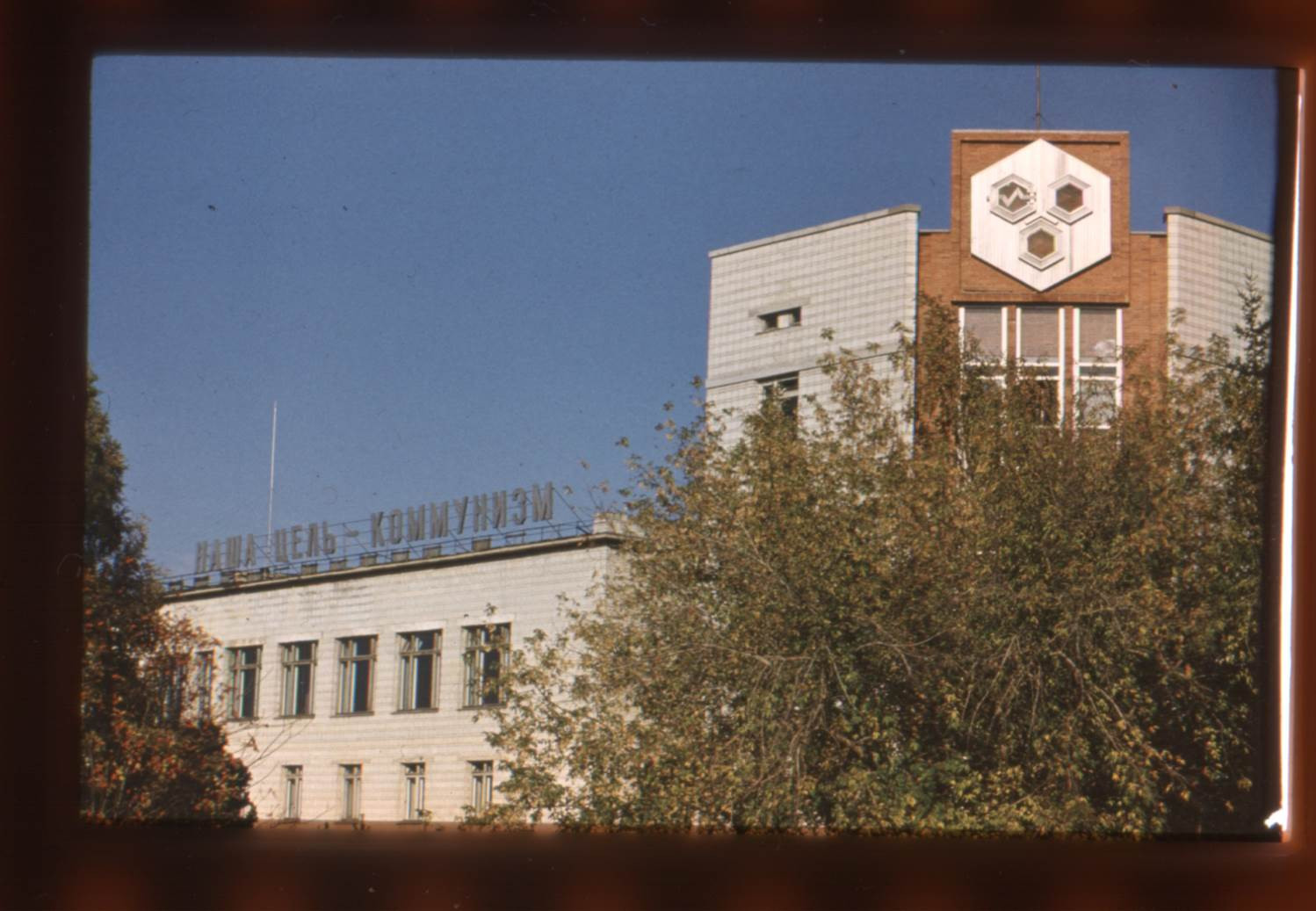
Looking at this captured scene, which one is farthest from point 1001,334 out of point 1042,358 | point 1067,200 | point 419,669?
point 419,669

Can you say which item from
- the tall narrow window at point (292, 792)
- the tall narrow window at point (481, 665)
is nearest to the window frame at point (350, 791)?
the tall narrow window at point (292, 792)

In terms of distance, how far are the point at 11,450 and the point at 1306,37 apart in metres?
2.99

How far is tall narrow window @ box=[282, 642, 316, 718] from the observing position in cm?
343

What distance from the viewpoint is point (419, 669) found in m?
3.50

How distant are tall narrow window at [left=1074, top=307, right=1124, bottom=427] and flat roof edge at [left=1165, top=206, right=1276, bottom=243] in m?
0.30

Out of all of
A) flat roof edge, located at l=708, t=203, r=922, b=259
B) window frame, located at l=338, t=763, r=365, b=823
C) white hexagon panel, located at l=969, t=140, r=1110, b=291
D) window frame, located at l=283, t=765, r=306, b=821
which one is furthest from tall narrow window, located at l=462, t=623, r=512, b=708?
white hexagon panel, located at l=969, t=140, r=1110, b=291

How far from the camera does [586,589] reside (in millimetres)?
3654

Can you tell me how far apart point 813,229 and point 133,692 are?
210 cm

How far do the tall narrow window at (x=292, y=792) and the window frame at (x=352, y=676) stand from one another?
173 mm

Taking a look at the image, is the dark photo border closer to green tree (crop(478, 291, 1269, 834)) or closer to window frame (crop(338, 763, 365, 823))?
window frame (crop(338, 763, 365, 823))

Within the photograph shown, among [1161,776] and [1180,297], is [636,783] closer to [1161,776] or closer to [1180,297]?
[1161,776]

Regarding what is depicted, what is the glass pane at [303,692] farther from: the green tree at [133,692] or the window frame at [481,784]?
the window frame at [481,784]

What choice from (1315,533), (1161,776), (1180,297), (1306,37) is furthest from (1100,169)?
(1161,776)

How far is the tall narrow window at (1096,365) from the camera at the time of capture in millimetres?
3799
